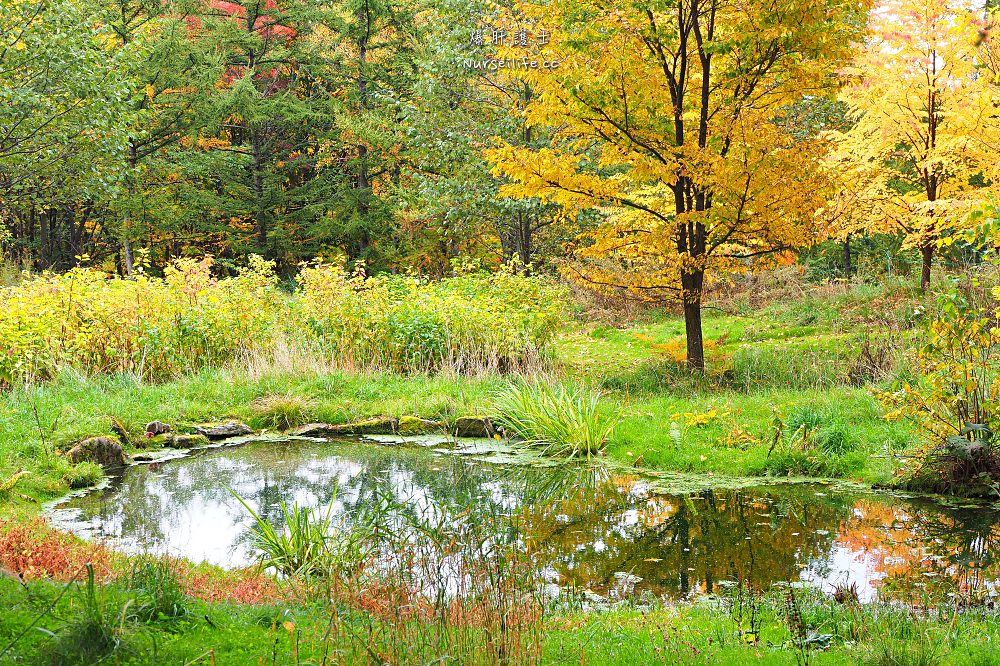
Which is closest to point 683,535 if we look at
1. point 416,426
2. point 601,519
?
point 601,519

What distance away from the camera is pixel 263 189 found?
23.9 m

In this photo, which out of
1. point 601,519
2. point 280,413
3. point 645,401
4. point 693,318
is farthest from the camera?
point 693,318

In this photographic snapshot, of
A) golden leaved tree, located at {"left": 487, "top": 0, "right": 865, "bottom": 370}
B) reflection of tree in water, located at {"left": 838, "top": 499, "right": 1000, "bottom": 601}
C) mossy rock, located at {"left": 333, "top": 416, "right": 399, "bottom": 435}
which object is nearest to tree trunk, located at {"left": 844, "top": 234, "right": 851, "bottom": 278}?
golden leaved tree, located at {"left": 487, "top": 0, "right": 865, "bottom": 370}

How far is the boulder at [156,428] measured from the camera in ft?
29.5

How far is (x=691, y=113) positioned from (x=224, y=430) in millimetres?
6706

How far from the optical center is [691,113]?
10.6 m

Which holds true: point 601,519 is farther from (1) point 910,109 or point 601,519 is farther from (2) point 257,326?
(1) point 910,109

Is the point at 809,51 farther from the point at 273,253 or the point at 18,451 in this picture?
the point at 273,253

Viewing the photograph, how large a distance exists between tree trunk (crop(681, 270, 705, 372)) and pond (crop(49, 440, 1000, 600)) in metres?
3.16

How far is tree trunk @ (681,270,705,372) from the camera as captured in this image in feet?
34.8

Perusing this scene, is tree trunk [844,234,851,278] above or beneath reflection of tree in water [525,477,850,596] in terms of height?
above

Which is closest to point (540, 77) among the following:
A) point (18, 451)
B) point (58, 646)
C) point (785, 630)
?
point (18, 451)

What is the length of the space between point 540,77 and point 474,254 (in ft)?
49.1

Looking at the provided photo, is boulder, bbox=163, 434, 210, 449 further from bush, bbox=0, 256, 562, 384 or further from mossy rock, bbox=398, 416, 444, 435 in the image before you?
mossy rock, bbox=398, 416, 444, 435
